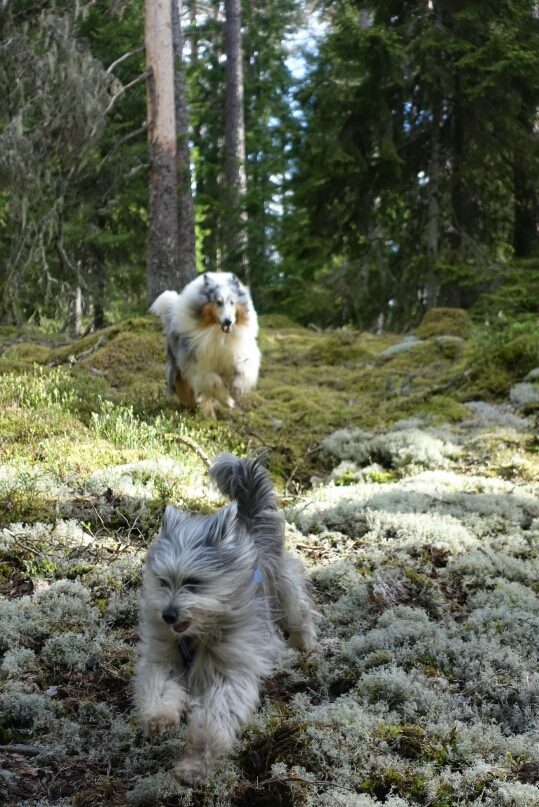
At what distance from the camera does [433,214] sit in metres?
14.4

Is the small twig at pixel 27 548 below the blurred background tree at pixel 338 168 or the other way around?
below

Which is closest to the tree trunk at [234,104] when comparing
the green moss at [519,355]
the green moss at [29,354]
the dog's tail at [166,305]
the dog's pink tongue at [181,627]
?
the green moss at [29,354]

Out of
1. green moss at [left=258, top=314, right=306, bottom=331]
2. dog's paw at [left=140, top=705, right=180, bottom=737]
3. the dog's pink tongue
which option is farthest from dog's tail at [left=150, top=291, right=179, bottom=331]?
dog's paw at [left=140, top=705, right=180, bottom=737]

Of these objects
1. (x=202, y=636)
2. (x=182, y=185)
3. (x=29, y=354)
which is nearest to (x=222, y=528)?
(x=202, y=636)

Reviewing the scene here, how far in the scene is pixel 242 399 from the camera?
32.2 ft

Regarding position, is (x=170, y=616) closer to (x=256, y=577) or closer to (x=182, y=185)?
(x=256, y=577)

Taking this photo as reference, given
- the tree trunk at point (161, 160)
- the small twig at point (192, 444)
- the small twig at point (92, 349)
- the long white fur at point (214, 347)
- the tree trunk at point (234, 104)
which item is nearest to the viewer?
the small twig at point (192, 444)

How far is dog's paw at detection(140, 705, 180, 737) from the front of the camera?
124 inches

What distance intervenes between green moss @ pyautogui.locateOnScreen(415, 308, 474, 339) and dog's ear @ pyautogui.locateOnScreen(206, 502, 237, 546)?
9.21m

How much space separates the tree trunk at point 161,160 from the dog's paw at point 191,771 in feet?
36.8

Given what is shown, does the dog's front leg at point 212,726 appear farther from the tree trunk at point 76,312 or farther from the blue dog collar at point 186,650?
the tree trunk at point 76,312

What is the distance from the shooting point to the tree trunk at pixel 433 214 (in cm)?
1430

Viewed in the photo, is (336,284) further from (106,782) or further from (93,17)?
(106,782)

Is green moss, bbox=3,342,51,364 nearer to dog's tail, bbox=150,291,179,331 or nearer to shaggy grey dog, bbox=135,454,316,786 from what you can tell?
dog's tail, bbox=150,291,179,331
